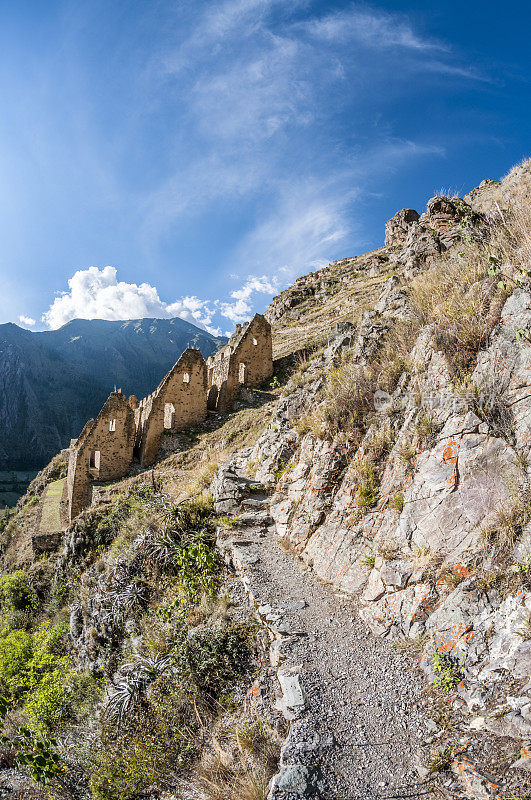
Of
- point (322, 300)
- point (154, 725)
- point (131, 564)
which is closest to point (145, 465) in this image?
point (131, 564)

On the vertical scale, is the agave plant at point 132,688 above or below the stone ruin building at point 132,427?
below

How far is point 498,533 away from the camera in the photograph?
4184mm

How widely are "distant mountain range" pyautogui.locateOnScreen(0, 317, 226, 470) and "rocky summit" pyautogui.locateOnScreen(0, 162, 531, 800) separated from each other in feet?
403

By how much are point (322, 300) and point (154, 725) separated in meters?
50.8

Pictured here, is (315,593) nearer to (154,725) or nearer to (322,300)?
(154,725)

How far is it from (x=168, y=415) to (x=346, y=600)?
15.1 meters

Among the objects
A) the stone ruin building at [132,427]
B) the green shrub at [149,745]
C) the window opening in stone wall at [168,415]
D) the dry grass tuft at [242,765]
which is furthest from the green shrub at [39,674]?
the window opening in stone wall at [168,415]

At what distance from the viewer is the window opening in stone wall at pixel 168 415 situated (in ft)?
62.3

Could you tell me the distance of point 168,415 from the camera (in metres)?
19.3

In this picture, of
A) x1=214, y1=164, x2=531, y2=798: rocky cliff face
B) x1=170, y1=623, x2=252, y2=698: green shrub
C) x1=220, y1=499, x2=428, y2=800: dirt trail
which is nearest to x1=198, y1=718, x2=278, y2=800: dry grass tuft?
x1=220, y1=499, x2=428, y2=800: dirt trail

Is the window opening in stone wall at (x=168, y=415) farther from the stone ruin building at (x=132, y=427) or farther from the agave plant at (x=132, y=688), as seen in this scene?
the agave plant at (x=132, y=688)

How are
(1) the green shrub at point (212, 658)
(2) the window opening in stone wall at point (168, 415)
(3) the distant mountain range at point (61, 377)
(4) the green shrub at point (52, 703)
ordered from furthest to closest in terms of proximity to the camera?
(3) the distant mountain range at point (61, 377) → (2) the window opening in stone wall at point (168, 415) → (4) the green shrub at point (52, 703) → (1) the green shrub at point (212, 658)

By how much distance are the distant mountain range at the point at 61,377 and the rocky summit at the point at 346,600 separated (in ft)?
403

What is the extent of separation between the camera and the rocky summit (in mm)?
3516
